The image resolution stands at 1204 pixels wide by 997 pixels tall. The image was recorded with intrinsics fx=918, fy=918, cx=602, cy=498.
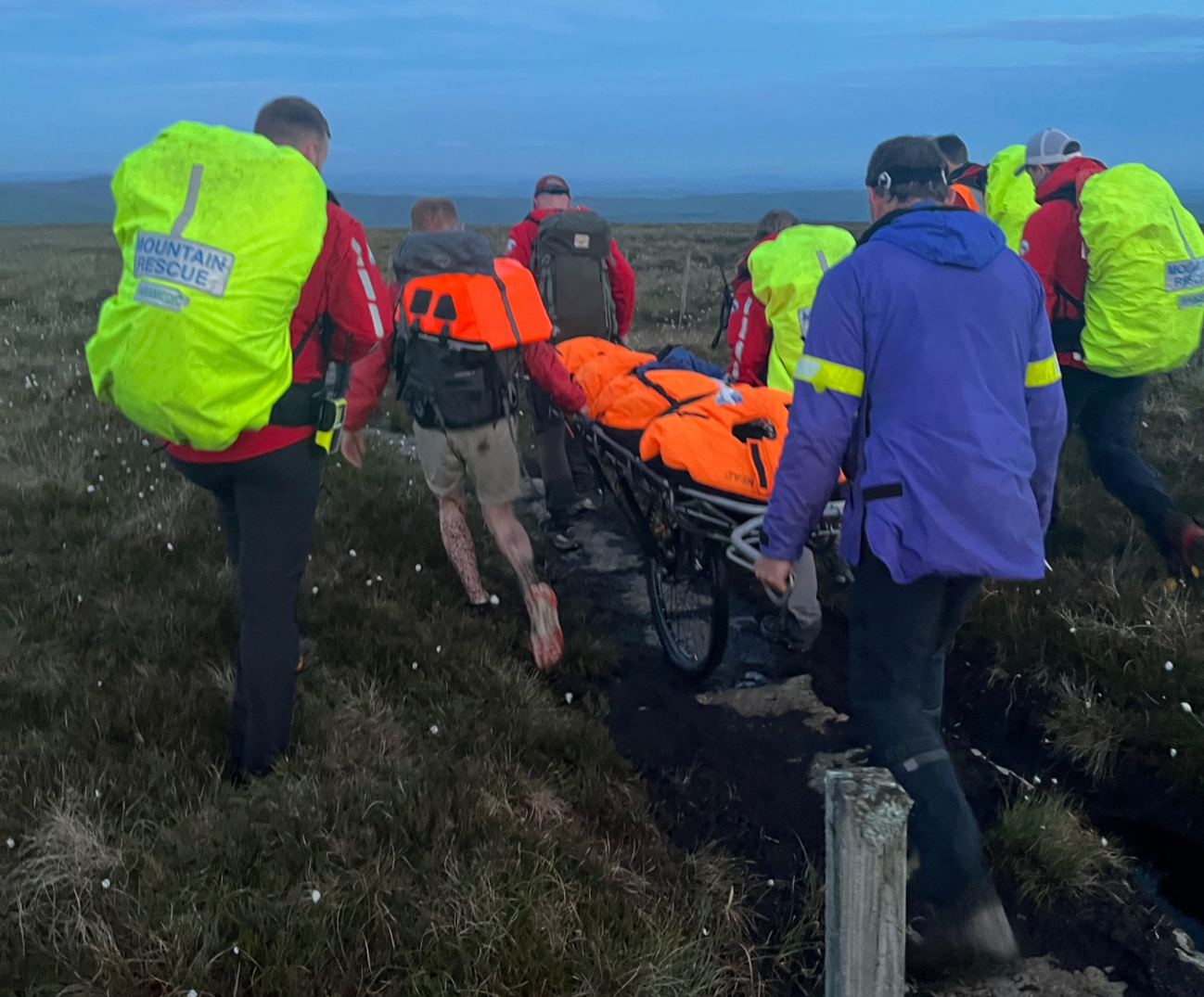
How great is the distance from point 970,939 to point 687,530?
208 cm

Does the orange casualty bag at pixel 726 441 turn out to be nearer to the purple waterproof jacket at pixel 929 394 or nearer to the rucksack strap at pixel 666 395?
the rucksack strap at pixel 666 395

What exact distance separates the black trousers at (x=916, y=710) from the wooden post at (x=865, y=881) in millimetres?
973

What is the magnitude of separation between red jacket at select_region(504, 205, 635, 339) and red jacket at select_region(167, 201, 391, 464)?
4129mm

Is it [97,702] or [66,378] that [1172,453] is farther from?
[66,378]

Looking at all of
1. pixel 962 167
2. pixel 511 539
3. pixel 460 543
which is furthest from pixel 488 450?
pixel 962 167

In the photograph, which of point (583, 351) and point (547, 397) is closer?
point (583, 351)

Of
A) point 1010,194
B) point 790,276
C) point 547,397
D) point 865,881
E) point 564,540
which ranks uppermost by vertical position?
point 1010,194

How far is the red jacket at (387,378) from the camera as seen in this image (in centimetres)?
499

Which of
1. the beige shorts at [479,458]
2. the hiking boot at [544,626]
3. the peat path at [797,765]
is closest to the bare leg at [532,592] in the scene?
the hiking boot at [544,626]

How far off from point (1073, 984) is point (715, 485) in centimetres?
227

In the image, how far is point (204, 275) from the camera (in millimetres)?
2945

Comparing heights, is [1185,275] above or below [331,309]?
above

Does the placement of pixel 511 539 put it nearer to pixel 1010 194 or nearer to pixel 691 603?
pixel 691 603

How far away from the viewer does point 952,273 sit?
2785 millimetres
